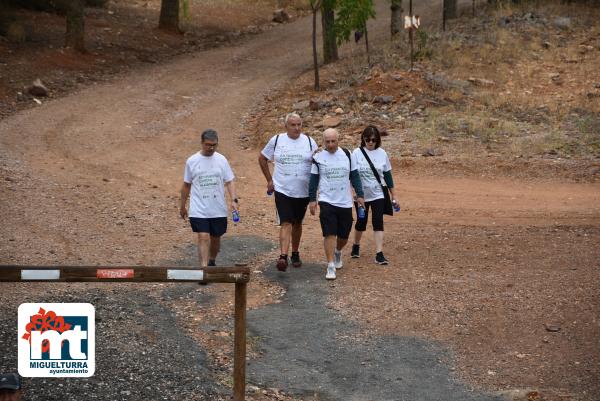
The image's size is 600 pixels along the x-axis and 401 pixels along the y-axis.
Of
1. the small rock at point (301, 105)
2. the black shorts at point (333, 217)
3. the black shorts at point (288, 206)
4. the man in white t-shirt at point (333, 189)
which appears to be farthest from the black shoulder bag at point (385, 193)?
the small rock at point (301, 105)

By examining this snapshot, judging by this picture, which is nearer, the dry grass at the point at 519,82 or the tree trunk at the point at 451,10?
the dry grass at the point at 519,82

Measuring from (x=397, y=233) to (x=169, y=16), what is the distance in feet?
66.7

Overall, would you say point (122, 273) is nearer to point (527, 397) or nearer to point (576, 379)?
point (527, 397)

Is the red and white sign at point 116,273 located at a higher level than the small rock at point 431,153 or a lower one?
lower

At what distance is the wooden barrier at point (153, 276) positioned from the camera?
6.87m

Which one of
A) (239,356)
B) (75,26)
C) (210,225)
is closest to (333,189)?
(210,225)

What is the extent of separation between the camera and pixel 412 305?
416 inches

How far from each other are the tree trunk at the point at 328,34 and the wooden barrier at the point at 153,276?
18659 millimetres

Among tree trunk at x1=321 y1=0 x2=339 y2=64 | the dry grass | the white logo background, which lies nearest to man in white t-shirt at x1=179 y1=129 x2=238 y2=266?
the white logo background

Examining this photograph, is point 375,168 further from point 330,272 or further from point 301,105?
point 301,105

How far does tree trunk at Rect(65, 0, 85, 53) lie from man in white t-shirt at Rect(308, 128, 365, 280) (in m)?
17.3

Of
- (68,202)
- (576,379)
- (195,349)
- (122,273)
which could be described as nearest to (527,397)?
(576,379)

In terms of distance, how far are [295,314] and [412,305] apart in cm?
129

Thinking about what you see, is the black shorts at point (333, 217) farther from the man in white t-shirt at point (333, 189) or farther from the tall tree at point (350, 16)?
the tall tree at point (350, 16)
